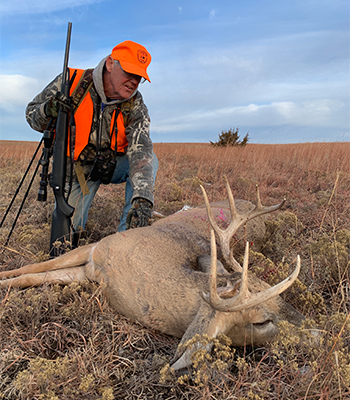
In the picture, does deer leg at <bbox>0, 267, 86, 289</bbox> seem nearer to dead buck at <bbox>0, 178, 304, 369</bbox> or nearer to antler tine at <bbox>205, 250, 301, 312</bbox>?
dead buck at <bbox>0, 178, 304, 369</bbox>

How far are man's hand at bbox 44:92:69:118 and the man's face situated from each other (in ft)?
1.81

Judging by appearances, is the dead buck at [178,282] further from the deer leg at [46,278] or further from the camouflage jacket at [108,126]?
the camouflage jacket at [108,126]

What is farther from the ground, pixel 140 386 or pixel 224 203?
pixel 224 203

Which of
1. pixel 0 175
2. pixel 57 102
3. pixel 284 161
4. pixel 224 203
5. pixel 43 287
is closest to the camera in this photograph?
pixel 43 287

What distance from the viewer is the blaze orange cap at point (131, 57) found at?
3392 mm

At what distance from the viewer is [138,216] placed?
3055 mm

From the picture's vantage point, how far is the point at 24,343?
5.95 feet

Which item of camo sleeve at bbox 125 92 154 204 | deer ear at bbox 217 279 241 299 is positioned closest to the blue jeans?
camo sleeve at bbox 125 92 154 204

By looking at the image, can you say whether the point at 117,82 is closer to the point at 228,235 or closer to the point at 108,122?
the point at 108,122

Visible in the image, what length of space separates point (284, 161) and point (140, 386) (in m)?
8.33

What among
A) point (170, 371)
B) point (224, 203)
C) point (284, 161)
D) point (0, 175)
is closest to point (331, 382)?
point (170, 371)

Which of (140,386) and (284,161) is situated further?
(284,161)

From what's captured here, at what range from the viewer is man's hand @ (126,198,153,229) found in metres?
3.03

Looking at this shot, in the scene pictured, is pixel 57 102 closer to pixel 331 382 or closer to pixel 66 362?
pixel 66 362
